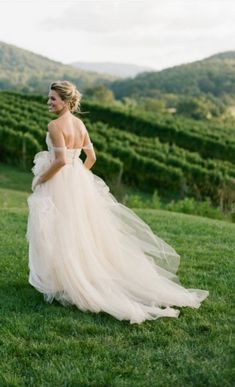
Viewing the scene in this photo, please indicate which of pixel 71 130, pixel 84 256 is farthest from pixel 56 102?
pixel 84 256

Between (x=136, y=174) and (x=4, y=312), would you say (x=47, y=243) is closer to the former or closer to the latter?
(x=4, y=312)

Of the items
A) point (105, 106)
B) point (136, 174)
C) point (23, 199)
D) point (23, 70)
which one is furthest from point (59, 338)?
point (23, 70)

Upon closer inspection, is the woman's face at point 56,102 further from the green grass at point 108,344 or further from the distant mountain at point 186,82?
the distant mountain at point 186,82

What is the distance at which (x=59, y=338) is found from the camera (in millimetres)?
5629

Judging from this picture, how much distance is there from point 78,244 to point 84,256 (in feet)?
0.45

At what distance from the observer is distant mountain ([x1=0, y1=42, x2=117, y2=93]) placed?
136625mm

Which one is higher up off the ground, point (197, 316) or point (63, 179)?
point (63, 179)

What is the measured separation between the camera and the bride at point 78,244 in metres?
6.42

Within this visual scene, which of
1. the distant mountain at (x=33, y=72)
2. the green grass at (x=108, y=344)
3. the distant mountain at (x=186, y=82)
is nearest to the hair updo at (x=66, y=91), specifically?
the green grass at (x=108, y=344)

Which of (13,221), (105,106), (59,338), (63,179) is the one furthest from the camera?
(105,106)

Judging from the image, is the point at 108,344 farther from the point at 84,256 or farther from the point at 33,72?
the point at 33,72

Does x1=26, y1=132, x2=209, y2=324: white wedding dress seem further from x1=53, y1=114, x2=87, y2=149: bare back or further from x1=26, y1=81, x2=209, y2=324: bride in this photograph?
x1=53, y1=114, x2=87, y2=149: bare back

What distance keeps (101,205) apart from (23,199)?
467 inches

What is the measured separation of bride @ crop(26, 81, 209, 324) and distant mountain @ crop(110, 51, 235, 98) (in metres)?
80.9
